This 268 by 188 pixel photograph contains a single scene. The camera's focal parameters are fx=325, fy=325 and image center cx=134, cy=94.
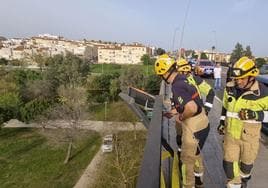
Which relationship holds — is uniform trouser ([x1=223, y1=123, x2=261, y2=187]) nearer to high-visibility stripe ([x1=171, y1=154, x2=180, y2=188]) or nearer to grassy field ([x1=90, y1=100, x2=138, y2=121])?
high-visibility stripe ([x1=171, y1=154, x2=180, y2=188])

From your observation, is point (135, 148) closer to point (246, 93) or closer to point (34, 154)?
point (34, 154)

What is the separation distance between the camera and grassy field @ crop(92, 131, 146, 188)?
833 inches

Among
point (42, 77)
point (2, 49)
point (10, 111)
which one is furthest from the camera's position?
point (2, 49)

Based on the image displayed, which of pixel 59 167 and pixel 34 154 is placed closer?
pixel 59 167

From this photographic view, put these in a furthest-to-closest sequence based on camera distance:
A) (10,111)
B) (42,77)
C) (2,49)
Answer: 1. (2,49)
2. (42,77)
3. (10,111)

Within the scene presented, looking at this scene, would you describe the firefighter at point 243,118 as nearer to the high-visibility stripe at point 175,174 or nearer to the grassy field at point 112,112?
the high-visibility stripe at point 175,174

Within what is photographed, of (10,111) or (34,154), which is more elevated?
(10,111)

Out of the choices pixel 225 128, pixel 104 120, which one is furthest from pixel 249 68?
pixel 104 120

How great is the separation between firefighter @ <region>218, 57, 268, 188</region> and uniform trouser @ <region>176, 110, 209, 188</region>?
31 cm

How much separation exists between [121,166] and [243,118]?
21.3 metres

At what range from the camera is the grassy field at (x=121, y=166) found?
69.4ft

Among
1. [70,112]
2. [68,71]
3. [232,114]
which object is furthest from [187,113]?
[68,71]

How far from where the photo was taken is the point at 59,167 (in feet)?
89.5

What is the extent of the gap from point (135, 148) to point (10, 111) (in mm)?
19142
